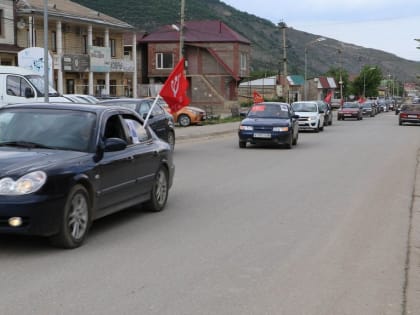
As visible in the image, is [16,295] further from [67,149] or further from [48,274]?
[67,149]

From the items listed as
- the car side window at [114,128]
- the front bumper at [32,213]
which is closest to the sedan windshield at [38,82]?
the car side window at [114,128]

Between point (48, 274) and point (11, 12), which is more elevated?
point (11, 12)

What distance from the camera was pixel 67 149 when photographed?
7965mm

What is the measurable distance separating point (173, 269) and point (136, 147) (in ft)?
9.65

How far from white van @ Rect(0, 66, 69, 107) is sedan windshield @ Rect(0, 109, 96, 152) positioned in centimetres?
1366

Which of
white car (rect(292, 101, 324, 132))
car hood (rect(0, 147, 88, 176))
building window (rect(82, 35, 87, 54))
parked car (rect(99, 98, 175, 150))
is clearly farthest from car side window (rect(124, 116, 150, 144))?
building window (rect(82, 35, 87, 54))

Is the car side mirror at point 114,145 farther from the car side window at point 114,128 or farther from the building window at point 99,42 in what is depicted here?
the building window at point 99,42

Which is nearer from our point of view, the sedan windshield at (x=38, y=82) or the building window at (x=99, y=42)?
the sedan windshield at (x=38, y=82)

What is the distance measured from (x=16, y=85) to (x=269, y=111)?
28.0 feet

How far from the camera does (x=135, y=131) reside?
9.55 meters

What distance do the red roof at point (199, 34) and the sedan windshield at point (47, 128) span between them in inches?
2480

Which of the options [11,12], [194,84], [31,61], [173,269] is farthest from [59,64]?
[173,269]

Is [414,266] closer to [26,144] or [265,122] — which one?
[26,144]

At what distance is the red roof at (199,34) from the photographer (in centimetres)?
7080
